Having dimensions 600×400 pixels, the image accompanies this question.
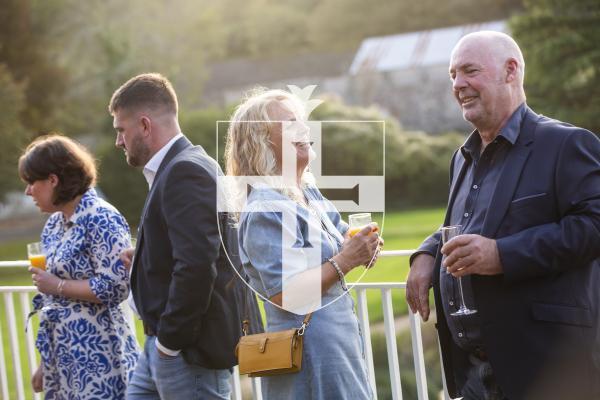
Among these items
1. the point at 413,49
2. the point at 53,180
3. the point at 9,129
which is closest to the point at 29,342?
the point at 53,180

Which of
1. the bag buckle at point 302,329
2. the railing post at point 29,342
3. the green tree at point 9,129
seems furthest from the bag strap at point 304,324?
the green tree at point 9,129

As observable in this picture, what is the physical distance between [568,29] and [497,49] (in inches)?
748

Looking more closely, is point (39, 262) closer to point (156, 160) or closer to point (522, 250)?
point (156, 160)

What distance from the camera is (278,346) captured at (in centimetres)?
238

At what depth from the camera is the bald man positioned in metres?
2.22

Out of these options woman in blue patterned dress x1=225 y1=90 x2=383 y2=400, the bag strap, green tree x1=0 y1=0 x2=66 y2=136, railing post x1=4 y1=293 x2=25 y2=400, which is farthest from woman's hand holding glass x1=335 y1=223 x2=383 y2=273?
green tree x1=0 y1=0 x2=66 y2=136

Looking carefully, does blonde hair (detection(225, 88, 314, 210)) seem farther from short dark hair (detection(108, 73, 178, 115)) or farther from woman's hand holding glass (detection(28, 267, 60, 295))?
woman's hand holding glass (detection(28, 267, 60, 295))

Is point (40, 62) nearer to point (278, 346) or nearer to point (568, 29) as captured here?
point (568, 29)

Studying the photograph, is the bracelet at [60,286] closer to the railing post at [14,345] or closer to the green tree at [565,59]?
the railing post at [14,345]

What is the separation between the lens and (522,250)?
220 cm

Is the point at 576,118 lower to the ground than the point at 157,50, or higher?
lower

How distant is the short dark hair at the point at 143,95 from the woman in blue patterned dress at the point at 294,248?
560 millimetres

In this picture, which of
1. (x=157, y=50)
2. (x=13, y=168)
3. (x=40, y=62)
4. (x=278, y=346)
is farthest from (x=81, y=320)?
(x=157, y=50)

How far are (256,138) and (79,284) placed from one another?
46.5 inches
